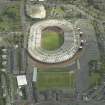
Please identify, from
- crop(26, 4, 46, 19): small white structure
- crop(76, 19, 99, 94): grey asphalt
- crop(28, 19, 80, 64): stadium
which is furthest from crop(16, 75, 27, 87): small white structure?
crop(26, 4, 46, 19): small white structure

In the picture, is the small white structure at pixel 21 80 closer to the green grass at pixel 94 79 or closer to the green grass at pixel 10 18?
the green grass at pixel 94 79

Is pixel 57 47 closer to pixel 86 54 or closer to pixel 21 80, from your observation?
pixel 86 54

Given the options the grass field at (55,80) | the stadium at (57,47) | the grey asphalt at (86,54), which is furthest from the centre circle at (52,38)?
the grass field at (55,80)

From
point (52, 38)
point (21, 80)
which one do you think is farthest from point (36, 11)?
point (21, 80)

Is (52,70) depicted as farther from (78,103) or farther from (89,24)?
(89,24)

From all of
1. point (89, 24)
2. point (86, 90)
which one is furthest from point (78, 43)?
point (86, 90)
